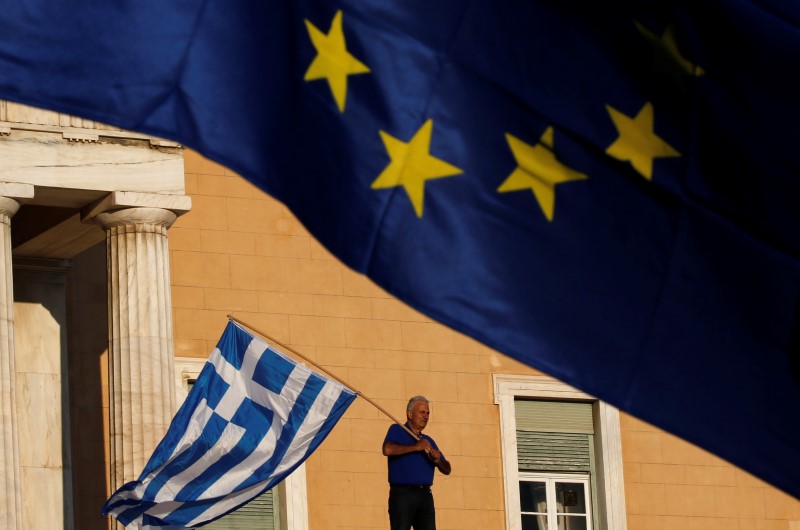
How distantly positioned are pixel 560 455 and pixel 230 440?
576cm

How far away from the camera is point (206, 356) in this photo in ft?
58.9

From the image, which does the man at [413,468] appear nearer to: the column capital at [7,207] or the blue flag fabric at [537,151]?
the column capital at [7,207]

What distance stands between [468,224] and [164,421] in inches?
421

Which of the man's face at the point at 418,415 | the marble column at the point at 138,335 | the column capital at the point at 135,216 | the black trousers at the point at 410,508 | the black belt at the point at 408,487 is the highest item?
the column capital at the point at 135,216

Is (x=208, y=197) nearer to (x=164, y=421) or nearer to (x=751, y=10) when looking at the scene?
(x=164, y=421)

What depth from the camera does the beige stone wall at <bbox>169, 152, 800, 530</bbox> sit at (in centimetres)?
1819

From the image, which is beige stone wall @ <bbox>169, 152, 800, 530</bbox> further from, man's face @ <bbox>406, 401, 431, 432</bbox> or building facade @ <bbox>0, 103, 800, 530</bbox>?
man's face @ <bbox>406, 401, 431, 432</bbox>

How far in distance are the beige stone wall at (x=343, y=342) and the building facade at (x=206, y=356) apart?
0.06ft

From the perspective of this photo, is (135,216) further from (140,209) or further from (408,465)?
(408,465)

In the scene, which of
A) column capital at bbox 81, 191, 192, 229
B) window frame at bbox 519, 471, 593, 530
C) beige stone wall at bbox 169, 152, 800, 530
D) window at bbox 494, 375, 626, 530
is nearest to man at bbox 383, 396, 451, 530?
column capital at bbox 81, 191, 192, 229

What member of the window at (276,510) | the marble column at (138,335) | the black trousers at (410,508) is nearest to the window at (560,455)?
the window at (276,510)

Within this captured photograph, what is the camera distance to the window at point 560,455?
63.2 feet

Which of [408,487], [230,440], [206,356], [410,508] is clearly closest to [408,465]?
[408,487]

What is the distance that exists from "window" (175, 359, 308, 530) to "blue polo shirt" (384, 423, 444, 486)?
3680 mm
